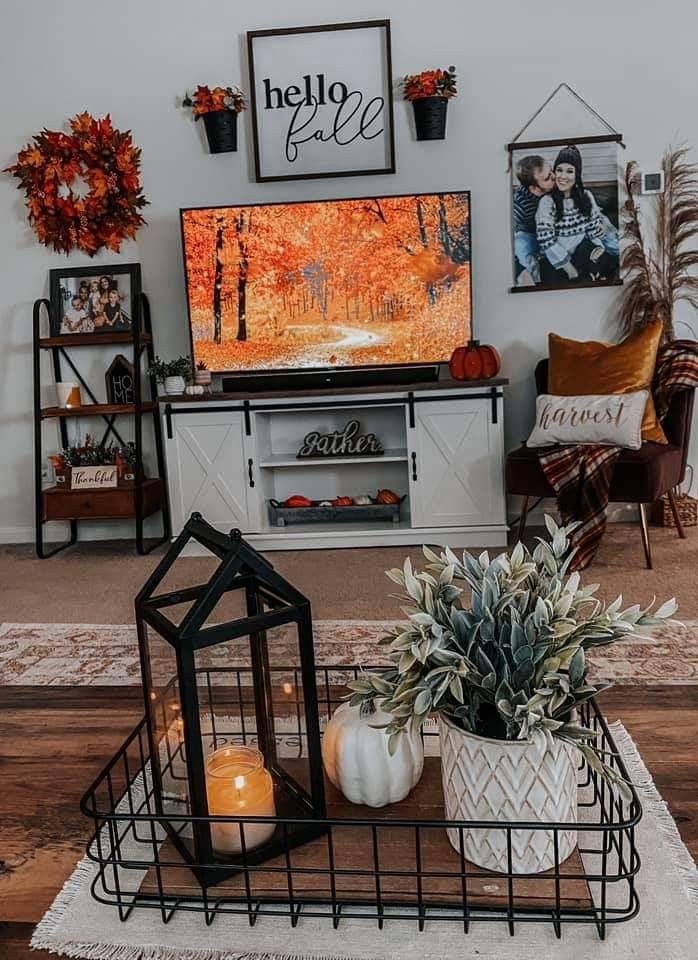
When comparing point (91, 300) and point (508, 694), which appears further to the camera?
point (91, 300)

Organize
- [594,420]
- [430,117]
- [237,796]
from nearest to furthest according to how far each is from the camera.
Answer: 1. [237,796]
2. [594,420]
3. [430,117]

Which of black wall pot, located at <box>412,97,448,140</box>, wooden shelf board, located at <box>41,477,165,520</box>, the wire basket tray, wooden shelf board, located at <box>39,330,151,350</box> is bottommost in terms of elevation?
wooden shelf board, located at <box>41,477,165,520</box>

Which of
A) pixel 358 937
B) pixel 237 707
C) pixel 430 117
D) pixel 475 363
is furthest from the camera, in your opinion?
pixel 430 117

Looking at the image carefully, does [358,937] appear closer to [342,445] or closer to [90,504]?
[342,445]

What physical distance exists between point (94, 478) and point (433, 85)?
244 centimetres

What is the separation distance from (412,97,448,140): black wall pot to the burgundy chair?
1.58 metres

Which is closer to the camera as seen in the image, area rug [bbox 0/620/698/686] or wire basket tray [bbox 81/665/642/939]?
wire basket tray [bbox 81/665/642/939]

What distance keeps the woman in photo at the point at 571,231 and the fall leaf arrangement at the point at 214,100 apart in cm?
154

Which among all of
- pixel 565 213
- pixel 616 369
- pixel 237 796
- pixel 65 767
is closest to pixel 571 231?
pixel 565 213

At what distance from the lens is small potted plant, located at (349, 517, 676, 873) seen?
34.4 inches

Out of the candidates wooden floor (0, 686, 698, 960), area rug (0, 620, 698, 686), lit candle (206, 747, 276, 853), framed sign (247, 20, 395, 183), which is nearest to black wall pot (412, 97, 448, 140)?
framed sign (247, 20, 395, 183)

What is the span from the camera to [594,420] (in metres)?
3.59

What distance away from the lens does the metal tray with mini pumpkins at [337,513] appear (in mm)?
4184

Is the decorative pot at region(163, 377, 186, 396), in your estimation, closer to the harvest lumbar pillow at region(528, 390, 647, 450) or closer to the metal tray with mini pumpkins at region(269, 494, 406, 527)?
the metal tray with mini pumpkins at region(269, 494, 406, 527)
